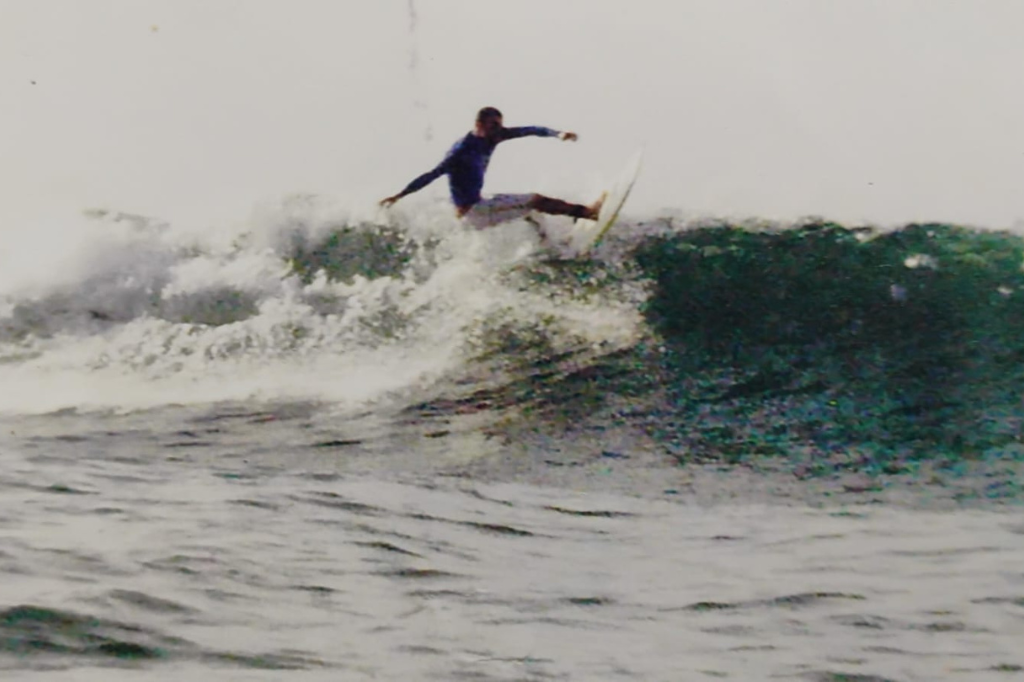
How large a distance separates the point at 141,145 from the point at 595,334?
90cm

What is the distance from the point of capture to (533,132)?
6.58ft

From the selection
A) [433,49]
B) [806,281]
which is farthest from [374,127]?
[806,281]

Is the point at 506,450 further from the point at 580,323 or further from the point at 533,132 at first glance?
the point at 533,132

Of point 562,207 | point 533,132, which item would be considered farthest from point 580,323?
point 533,132

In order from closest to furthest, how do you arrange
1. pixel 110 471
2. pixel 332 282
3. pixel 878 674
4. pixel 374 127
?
pixel 878 674 → pixel 110 471 → pixel 374 127 → pixel 332 282

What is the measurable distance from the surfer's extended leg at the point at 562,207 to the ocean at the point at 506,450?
0.06m

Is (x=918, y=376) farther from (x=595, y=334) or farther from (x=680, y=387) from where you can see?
(x=595, y=334)

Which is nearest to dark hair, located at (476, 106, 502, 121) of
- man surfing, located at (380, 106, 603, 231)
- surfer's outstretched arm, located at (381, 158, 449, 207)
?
man surfing, located at (380, 106, 603, 231)

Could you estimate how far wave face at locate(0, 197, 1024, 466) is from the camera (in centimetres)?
197

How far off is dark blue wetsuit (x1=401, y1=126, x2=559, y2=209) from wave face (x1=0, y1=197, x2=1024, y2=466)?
63 mm

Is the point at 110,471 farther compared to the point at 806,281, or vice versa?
the point at 806,281

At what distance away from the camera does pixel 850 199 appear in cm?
206

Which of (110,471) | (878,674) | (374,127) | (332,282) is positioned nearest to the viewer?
(878,674)

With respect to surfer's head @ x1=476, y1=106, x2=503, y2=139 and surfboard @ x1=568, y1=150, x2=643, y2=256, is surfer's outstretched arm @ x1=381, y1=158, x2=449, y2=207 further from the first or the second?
surfboard @ x1=568, y1=150, x2=643, y2=256
